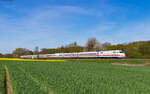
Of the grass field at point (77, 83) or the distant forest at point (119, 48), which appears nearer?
the grass field at point (77, 83)

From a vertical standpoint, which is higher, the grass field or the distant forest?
the distant forest

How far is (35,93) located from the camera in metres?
6.45

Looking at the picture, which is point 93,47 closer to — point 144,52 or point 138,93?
point 144,52

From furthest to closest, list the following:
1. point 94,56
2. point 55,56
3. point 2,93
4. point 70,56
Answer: point 55,56 → point 70,56 → point 94,56 → point 2,93

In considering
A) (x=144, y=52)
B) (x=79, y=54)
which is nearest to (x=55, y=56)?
(x=79, y=54)

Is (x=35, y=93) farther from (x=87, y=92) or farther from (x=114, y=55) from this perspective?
(x=114, y=55)

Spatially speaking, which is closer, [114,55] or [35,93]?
[35,93]

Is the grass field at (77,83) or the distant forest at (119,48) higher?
the distant forest at (119,48)

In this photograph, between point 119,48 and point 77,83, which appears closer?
point 77,83

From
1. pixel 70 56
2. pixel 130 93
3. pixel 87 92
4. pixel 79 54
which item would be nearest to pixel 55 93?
pixel 87 92

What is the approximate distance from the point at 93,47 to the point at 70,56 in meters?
37.9

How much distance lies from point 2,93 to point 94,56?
1997 inches

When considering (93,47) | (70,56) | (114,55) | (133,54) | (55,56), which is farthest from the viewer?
(93,47)

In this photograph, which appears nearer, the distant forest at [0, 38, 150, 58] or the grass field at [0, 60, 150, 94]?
the grass field at [0, 60, 150, 94]
